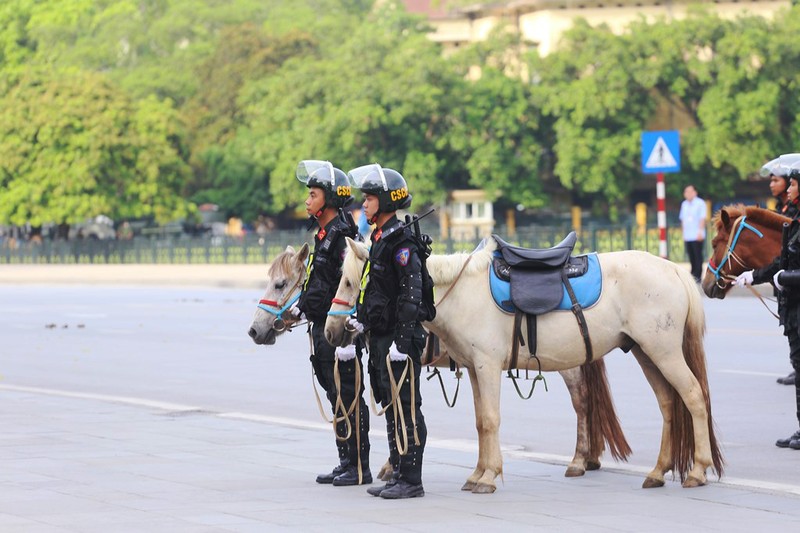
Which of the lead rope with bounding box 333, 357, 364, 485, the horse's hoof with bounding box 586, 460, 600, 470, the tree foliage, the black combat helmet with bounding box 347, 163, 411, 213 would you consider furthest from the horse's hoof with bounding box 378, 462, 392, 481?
the tree foliage

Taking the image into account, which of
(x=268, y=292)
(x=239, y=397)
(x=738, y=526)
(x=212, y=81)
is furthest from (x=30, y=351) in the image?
(x=212, y=81)

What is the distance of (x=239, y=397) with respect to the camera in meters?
15.2

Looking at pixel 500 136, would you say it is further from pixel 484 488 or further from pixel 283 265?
pixel 484 488

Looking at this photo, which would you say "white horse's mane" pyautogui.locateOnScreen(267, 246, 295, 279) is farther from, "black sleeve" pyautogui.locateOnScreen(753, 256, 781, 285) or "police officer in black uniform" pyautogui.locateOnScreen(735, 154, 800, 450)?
"black sleeve" pyautogui.locateOnScreen(753, 256, 781, 285)

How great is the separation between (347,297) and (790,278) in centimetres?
326

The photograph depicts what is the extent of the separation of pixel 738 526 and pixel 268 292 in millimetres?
3352

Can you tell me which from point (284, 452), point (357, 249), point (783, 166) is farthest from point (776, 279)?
point (284, 452)

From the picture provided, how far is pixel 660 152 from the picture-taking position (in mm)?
30359

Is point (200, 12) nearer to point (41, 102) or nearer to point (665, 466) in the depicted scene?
point (41, 102)

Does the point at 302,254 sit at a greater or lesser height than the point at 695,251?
greater

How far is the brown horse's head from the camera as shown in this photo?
11094 millimetres

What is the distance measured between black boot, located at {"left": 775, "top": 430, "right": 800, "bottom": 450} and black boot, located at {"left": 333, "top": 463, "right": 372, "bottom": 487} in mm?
3188

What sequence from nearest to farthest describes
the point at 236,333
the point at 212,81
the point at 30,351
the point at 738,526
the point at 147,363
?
the point at 738,526 < the point at 147,363 < the point at 30,351 < the point at 236,333 < the point at 212,81

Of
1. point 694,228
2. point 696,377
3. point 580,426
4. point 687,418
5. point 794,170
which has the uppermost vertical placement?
point 794,170
